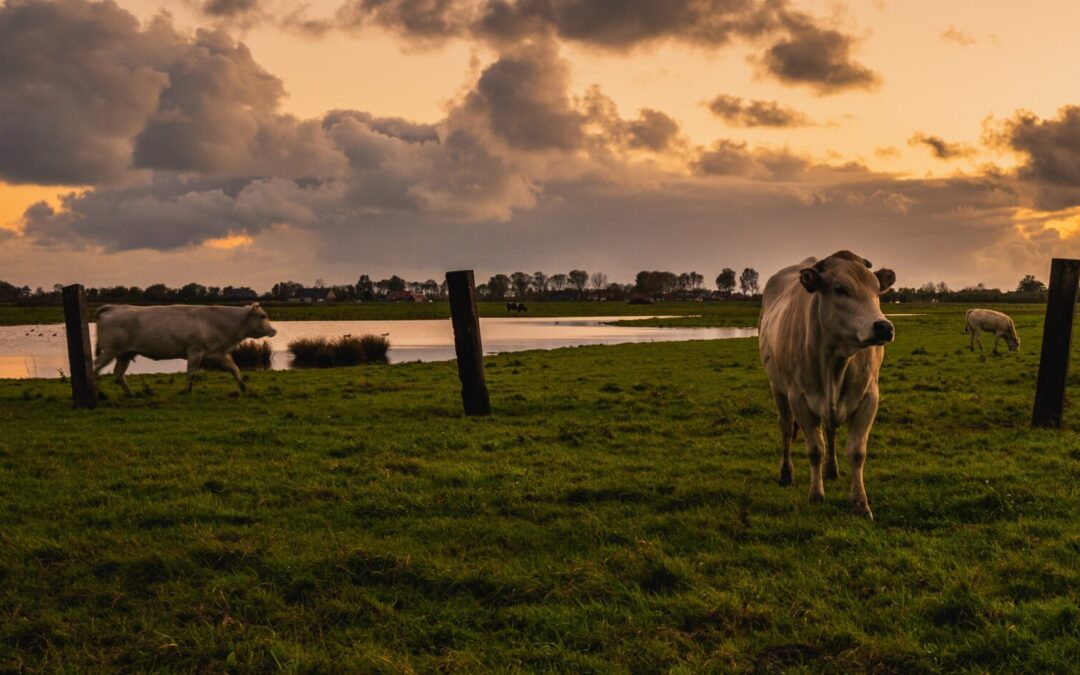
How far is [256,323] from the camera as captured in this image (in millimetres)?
18266

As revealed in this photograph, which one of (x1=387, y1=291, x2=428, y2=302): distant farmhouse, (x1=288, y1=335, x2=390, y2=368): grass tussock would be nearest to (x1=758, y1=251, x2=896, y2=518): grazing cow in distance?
(x1=288, y1=335, x2=390, y2=368): grass tussock

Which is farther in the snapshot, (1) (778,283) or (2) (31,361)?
(2) (31,361)

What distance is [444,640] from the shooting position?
177 inches

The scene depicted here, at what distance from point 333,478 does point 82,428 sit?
6.39m

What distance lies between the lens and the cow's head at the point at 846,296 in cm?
632

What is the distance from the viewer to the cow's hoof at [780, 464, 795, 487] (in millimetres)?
8023

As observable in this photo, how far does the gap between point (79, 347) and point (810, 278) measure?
13.6m

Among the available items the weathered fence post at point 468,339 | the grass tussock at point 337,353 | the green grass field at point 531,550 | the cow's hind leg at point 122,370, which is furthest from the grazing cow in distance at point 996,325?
the cow's hind leg at point 122,370

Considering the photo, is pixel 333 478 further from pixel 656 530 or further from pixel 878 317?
pixel 878 317

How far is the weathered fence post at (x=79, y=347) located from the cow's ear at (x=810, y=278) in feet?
43.2

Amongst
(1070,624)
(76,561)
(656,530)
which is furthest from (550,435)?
(1070,624)

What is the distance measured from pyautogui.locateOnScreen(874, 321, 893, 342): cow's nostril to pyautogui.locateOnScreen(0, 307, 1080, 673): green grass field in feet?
5.39

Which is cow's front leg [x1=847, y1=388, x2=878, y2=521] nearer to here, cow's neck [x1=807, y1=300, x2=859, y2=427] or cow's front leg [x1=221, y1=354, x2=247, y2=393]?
cow's neck [x1=807, y1=300, x2=859, y2=427]

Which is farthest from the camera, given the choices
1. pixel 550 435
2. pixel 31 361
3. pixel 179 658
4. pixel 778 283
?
pixel 31 361
